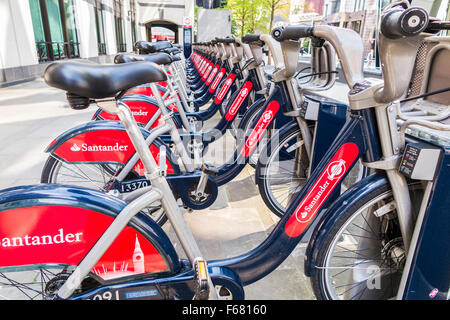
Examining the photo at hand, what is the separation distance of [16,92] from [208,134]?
5884 mm

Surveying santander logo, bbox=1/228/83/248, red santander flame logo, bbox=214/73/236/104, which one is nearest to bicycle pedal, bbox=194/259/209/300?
santander logo, bbox=1/228/83/248

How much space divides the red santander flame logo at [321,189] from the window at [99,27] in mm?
16380

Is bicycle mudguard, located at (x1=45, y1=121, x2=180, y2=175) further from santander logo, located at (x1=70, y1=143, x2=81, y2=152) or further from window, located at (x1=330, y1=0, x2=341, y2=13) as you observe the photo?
window, located at (x1=330, y1=0, x2=341, y2=13)

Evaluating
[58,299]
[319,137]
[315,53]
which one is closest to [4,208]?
[58,299]

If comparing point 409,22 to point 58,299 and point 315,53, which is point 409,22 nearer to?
point 315,53

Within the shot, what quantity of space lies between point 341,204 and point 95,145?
1.50 meters

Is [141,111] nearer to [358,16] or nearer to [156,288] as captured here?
[156,288]

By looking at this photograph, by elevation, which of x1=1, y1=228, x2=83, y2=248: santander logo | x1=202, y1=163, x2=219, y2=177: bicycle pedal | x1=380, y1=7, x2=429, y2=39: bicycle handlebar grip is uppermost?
x1=380, y1=7, x2=429, y2=39: bicycle handlebar grip

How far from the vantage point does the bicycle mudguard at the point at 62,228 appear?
1.09 m

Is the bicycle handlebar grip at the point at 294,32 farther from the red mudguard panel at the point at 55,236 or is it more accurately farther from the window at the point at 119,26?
the window at the point at 119,26

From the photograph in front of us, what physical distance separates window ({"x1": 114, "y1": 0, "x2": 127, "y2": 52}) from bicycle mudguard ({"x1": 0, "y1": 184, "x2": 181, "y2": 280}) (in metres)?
21.0

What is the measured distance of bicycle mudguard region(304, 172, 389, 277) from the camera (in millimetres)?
1275

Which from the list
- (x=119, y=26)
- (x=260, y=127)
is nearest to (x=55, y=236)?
(x=260, y=127)

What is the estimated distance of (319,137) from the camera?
2037mm
